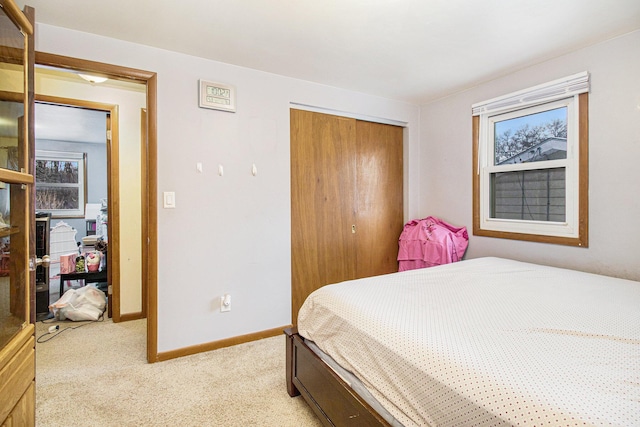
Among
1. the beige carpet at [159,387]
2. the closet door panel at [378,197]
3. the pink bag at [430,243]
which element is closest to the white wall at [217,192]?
the beige carpet at [159,387]

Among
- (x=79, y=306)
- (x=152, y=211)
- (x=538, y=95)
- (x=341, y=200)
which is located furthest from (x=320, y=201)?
(x=79, y=306)

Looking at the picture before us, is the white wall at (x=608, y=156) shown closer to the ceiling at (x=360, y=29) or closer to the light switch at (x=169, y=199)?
the ceiling at (x=360, y=29)

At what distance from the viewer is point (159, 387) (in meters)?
1.96

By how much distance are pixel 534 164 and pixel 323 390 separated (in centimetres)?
253

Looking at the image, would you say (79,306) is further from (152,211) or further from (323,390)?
(323,390)

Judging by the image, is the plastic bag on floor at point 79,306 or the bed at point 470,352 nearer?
the bed at point 470,352

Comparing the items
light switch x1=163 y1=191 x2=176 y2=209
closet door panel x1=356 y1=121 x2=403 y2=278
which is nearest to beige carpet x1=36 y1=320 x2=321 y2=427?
light switch x1=163 y1=191 x2=176 y2=209

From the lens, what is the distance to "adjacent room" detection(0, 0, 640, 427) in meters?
1.18

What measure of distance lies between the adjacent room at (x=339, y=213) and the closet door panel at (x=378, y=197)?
3 centimetres

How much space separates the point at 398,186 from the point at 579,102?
1.72m

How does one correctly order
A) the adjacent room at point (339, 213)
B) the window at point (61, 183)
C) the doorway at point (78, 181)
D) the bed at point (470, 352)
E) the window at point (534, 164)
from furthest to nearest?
the window at point (61, 183) < the doorway at point (78, 181) < the window at point (534, 164) < the adjacent room at point (339, 213) < the bed at point (470, 352)

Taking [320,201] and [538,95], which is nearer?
[538,95]

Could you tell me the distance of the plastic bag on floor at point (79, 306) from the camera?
3.07 meters

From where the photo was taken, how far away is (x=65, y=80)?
284 centimetres
